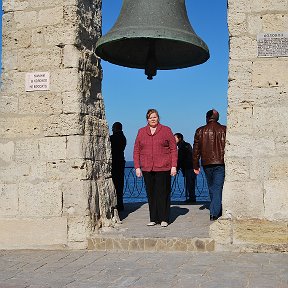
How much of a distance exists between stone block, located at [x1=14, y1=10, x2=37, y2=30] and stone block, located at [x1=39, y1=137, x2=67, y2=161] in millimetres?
1481

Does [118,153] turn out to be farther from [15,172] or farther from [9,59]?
[9,59]

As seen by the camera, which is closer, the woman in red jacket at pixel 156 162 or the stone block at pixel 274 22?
the stone block at pixel 274 22

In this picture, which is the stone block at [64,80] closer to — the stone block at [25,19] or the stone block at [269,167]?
the stone block at [25,19]

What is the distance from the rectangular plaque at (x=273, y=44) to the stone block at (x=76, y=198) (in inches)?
102

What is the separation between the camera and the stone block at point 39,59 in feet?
20.4

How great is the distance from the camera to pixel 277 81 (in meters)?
5.57

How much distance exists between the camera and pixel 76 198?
604cm

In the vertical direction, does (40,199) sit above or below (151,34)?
below

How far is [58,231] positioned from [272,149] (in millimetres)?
2705

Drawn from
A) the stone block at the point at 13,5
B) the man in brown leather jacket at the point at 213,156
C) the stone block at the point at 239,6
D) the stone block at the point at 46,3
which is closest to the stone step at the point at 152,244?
the man in brown leather jacket at the point at 213,156

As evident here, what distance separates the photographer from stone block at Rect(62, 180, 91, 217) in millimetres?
6020

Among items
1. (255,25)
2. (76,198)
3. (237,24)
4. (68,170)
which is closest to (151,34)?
(237,24)

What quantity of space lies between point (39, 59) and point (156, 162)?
6.65ft

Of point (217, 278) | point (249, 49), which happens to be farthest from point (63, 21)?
point (217, 278)
